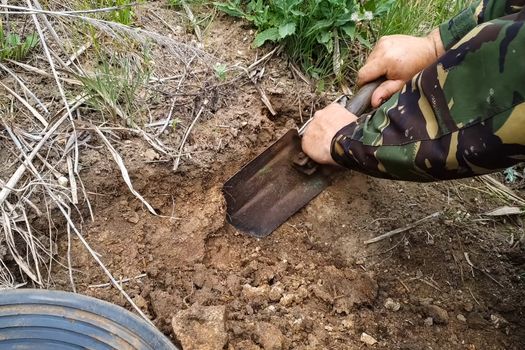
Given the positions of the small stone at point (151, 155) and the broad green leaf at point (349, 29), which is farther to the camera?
the broad green leaf at point (349, 29)

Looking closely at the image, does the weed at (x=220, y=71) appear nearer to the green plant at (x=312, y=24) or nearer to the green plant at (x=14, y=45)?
the green plant at (x=312, y=24)

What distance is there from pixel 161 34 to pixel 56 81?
43cm

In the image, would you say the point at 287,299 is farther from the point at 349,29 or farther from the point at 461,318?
the point at 349,29

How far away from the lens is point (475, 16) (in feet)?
5.74

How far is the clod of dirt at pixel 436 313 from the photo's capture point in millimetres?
1724

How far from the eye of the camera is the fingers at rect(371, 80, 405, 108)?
73.1 inches

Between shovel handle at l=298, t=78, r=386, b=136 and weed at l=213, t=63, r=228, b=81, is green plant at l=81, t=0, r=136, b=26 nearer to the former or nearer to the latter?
weed at l=213, t=63, r=228, b=81

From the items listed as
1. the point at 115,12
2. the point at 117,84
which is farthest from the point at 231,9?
the point at 117,84

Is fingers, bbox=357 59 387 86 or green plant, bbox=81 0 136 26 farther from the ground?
green plant, bbox=81 0 136 26

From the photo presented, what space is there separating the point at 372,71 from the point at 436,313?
0.74 m

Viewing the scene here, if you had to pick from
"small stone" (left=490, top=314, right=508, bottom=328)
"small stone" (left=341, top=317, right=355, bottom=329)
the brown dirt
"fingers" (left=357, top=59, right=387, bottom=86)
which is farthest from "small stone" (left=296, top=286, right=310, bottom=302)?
"fingers" (left=357, top=59, right=387, bottom=86)

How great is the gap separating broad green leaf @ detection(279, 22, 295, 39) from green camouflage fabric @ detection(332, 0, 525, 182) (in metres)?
0.58

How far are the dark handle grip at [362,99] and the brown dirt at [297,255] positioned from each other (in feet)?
0.81

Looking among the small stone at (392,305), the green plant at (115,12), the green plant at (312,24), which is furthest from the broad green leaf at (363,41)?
the small stone at (392,305)
